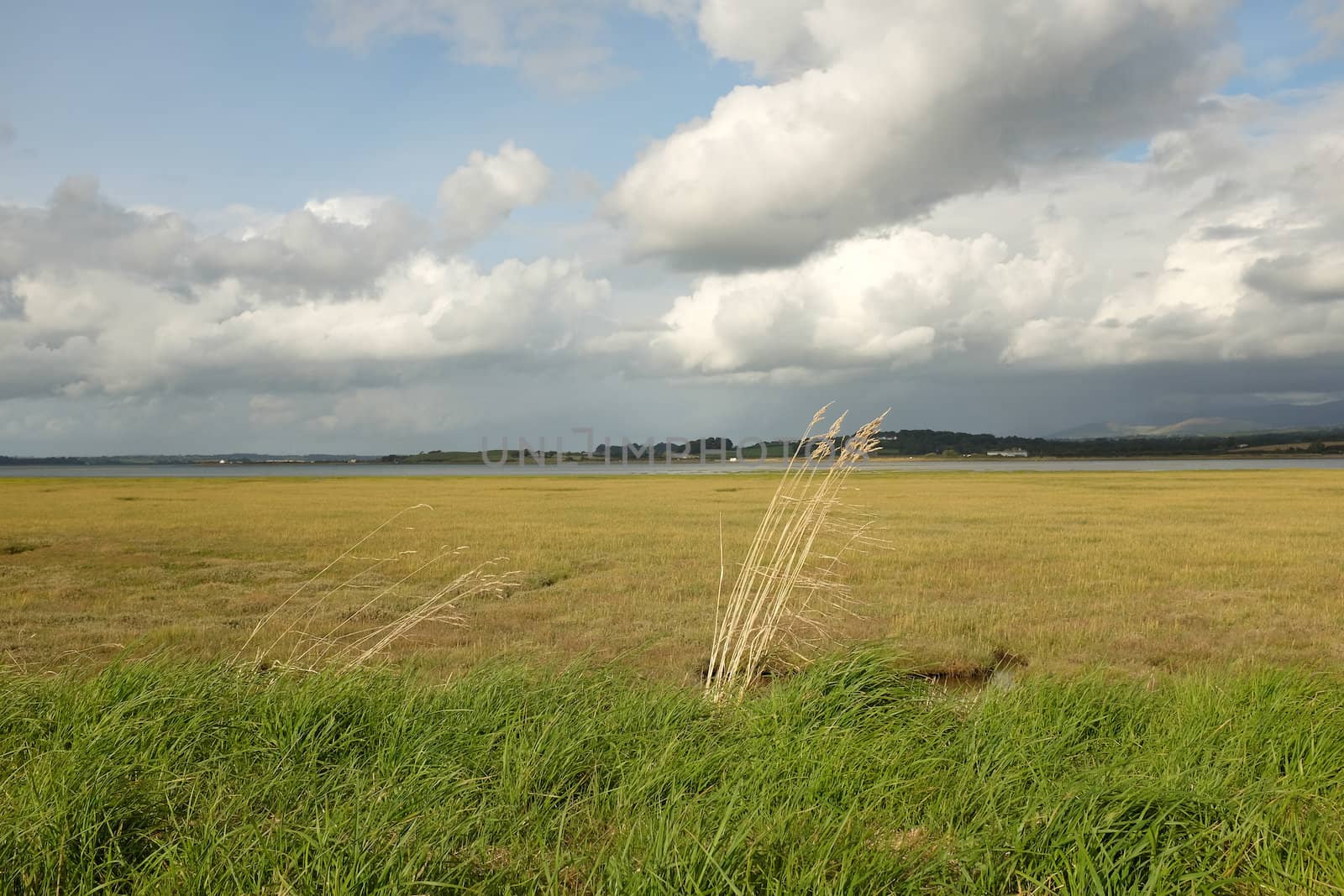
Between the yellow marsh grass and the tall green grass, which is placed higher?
the tall green grass

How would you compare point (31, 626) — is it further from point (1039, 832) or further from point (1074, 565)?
point (1074, 565)

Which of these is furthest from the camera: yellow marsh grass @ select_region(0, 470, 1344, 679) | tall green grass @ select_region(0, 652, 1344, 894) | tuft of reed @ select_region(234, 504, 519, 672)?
yellow marsh grass @ select_region(0, 470, 1344, 679)

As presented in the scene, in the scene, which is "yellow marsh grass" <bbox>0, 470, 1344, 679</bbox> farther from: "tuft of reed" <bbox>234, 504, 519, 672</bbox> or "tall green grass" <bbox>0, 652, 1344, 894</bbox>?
"tall green grass" <bbox>0, 652, 1344, 894</bbox>

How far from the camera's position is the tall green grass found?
3676mm

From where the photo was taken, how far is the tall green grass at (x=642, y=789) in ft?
12.1

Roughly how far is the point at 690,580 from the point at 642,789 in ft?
41.4

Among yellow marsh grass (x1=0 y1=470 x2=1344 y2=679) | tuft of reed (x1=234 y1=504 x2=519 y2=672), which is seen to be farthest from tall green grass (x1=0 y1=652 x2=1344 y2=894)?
yellow marsh grass (x1=0 y1=470 x2=1344 y2=679)

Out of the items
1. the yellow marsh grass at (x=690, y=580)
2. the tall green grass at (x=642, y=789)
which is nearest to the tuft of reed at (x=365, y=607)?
the yellow marsh grass at (x=690, y=580)

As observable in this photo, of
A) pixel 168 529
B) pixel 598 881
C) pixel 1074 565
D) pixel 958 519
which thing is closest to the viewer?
pixel 598 881

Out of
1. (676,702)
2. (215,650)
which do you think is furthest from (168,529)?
(676,702)

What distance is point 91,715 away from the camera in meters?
5.25

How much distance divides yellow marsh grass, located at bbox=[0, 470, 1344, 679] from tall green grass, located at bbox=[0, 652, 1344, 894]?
2029 mm

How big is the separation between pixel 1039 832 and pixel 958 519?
29530 millimetres

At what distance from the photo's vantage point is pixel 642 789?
4.45m
